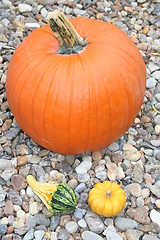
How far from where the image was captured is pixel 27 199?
262 cm

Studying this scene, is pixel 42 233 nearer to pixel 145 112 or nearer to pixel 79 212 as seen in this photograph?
pixel 79 212

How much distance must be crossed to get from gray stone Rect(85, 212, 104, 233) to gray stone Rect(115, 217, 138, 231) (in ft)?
0.35

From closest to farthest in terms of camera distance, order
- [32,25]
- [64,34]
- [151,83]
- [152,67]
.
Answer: [64,34], [151,83], [152,67], [32,25]

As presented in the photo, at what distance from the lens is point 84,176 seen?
107 inches

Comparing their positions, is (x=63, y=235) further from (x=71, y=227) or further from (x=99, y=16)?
(x=99, y=16)

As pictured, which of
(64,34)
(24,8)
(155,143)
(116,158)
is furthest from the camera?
(24,8)

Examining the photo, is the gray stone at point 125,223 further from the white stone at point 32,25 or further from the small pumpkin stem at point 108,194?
the white stone at point 32,25

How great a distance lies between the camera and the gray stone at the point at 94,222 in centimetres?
244

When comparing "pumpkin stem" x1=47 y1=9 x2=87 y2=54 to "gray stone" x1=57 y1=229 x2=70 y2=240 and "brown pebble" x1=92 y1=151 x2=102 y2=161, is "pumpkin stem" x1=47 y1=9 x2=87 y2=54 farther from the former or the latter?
"gray stone" x1=57 y1=229 x2=70 y2=240

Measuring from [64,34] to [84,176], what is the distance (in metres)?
1.00

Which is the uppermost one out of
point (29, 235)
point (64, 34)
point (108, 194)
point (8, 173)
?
point (64, 34)

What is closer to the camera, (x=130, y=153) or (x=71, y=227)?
(x=71, y=227)

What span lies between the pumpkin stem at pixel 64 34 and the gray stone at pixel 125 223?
3.79ft

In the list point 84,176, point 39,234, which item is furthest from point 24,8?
point 39,234
